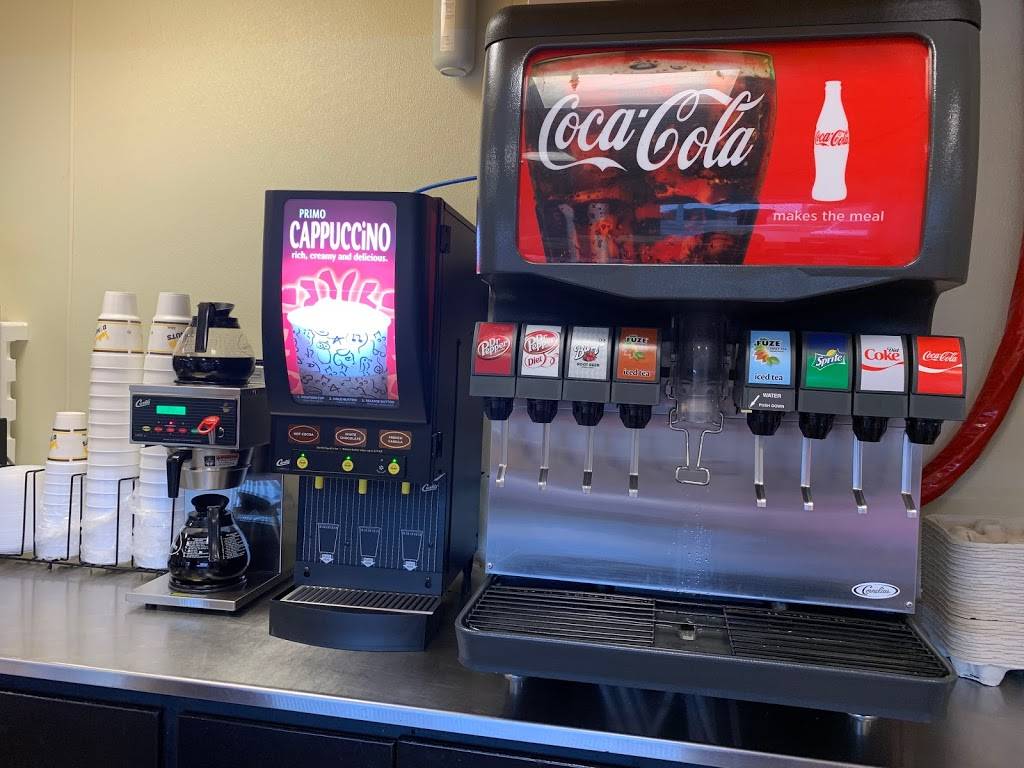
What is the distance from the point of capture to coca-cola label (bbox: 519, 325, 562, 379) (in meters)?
1.06

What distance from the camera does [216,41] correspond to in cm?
189

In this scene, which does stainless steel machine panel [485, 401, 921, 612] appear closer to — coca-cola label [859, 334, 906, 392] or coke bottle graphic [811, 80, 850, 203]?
coca-cola label [859, 334, 906, 392]

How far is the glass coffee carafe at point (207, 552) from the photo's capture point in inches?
57.8

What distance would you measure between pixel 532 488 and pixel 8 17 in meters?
1.97

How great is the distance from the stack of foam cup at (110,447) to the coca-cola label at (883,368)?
1.50 m

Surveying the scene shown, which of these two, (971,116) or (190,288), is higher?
(971,116)

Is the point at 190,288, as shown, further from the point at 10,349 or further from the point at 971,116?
the point at 971,116

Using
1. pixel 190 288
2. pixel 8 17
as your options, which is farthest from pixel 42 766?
pixel 8 17

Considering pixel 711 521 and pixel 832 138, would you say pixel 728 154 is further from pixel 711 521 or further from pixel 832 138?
pixel 711 521

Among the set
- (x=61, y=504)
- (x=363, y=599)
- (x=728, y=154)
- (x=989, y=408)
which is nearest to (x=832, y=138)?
(x=728, y=154)

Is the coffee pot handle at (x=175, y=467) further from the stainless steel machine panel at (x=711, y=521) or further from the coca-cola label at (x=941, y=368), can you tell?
the coca-cola label at (x=941, y=368)

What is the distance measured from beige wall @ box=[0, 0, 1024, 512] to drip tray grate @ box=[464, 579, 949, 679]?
0.99 metres

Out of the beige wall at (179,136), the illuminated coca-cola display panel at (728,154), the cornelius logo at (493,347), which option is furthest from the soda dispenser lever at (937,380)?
the beige wall at (179,136)

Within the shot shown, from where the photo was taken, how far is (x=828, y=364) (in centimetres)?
100
